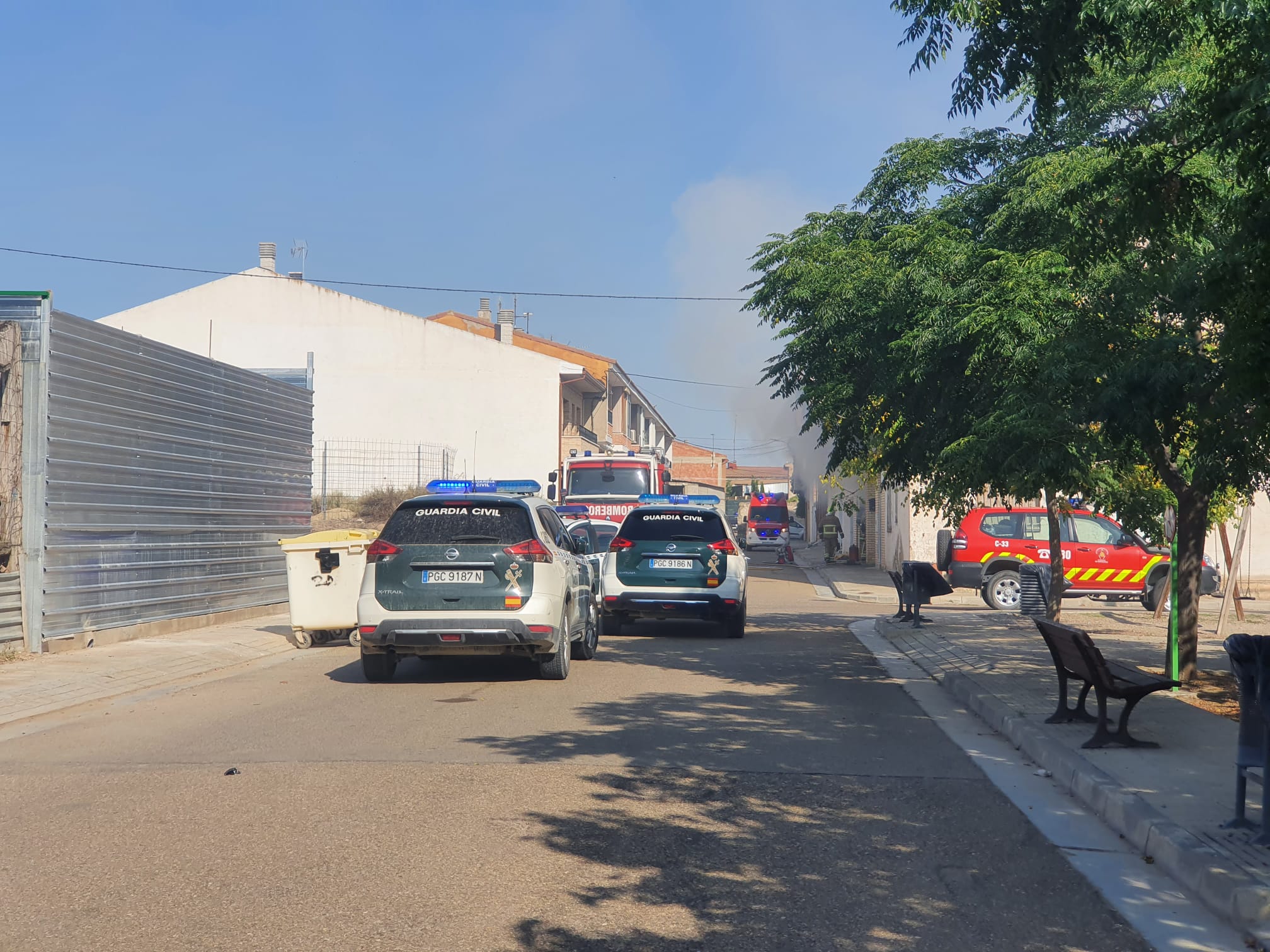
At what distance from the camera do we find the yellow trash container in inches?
585

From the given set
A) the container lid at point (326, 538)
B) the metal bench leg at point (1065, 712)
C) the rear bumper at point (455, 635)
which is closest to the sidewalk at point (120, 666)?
the container lid at point (326, 538)

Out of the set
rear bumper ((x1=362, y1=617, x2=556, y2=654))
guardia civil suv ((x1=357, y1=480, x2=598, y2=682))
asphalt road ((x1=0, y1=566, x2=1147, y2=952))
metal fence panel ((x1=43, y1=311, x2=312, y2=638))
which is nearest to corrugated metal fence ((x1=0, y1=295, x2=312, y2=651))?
metal fence panel ((x1=43, y1=311, x2=312, y2=638))

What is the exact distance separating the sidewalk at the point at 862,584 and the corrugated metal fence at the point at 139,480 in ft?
40.8

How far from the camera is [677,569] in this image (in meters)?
16.4

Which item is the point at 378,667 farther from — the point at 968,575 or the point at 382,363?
the point at 382,363

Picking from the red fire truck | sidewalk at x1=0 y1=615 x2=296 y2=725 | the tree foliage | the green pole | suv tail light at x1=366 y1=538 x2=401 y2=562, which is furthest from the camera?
the red fire truck

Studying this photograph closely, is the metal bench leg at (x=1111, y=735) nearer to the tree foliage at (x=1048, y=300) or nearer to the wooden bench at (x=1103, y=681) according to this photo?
the wooden bench at (x=1103, y=681)

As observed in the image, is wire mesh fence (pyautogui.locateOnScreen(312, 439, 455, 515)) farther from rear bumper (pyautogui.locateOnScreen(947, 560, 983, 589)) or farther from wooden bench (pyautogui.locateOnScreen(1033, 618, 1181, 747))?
wooden bench (pyautogui.locateOnScreen(1033, 618, 1181, 747))

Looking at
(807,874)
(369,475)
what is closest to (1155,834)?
(807,874)

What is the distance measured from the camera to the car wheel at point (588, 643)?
532 inches

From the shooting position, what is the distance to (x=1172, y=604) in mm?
10367

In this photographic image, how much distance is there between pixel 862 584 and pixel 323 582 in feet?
60.8

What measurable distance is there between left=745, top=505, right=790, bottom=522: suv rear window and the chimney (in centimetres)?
2081

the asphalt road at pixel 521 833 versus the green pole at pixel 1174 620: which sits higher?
the green pole at pixel 1174 620
